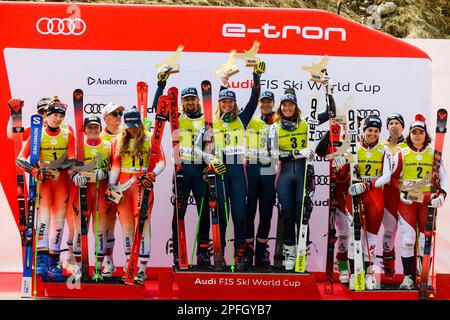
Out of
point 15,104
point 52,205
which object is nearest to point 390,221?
point 52,205

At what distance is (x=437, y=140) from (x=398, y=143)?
0.29m

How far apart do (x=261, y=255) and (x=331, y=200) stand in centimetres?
65

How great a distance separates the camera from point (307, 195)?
18.2ft

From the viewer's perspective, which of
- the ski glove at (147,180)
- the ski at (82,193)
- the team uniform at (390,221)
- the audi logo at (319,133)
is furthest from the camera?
the audi logo at (319,133)

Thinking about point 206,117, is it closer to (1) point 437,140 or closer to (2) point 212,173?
(2) point 212,173

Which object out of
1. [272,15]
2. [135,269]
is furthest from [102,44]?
[135,269]

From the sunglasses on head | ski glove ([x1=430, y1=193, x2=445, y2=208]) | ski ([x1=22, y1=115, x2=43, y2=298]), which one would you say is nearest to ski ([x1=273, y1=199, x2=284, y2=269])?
ski glove ([x1=430, y1=193, x2=445, y2=208])

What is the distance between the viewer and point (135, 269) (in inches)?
216

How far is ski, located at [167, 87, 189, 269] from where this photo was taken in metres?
5.49

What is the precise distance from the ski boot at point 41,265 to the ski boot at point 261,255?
1518mm

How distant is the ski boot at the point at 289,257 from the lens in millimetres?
5578

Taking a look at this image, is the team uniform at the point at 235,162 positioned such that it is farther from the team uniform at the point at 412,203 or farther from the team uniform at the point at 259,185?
the team uniform at the point at 412,203

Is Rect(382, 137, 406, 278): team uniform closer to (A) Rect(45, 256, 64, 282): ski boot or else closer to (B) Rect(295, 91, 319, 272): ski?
(B) Rect(295, 91, 319, 272): ski

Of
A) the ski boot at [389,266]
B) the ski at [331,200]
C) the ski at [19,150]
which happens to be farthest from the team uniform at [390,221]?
the ski at [19,150]
